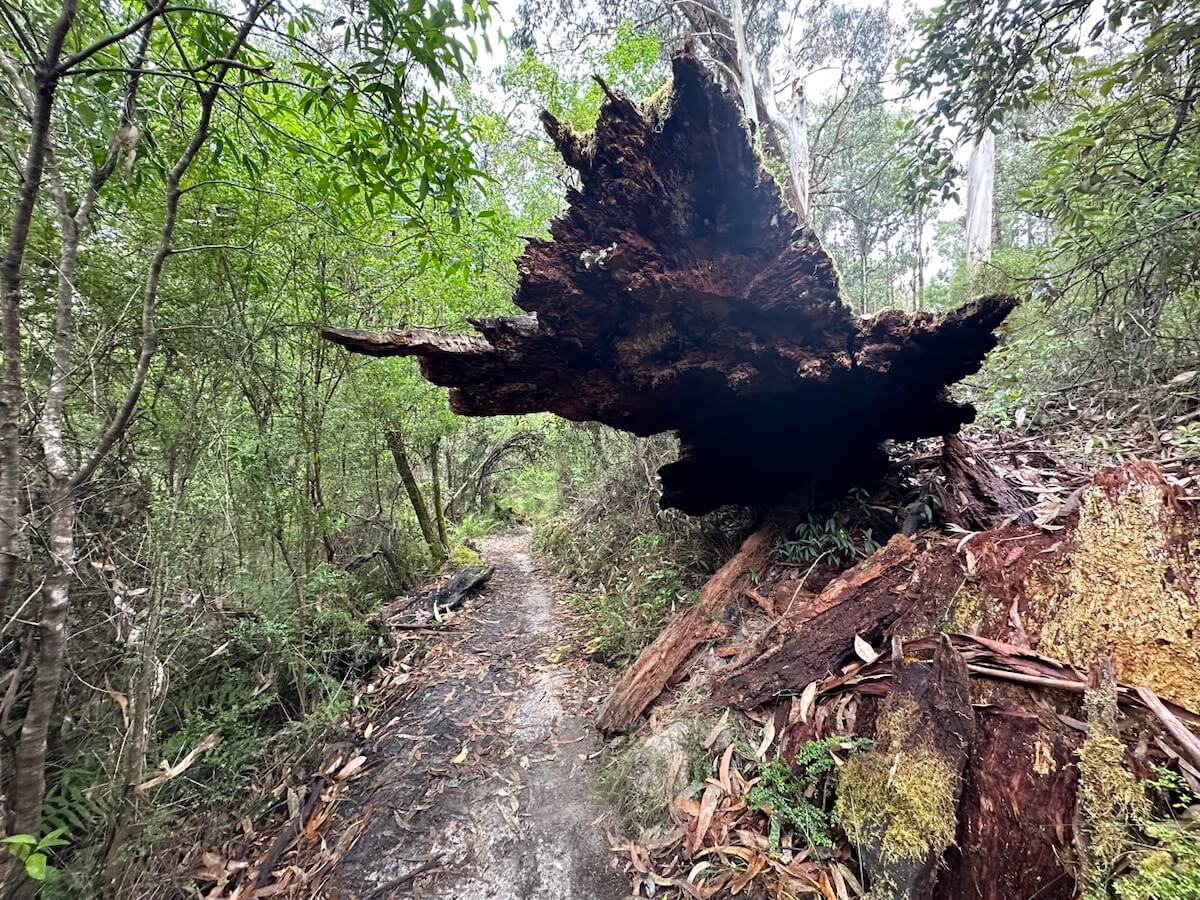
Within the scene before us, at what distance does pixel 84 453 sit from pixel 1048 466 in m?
6.34

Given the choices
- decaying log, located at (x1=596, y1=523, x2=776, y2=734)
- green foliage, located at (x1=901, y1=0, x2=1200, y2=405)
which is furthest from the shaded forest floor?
green foliage, located at (x1=901, y1=0, x2=1200, y2=405)

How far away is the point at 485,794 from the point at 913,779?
7.99 ft

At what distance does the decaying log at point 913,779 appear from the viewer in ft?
4.60

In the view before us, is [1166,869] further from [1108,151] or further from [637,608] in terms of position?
[1108,151]

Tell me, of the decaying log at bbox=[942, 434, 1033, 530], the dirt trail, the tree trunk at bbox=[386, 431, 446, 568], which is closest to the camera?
the dirt trail

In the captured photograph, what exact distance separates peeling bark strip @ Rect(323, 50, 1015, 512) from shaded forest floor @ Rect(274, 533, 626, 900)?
2.46 metres

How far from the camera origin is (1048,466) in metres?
3.29

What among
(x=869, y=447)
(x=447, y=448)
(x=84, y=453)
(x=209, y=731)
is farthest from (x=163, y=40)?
(x=447, y=448)

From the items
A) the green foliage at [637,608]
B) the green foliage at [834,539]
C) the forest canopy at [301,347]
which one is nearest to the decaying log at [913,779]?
the forest canopy at [301,347]

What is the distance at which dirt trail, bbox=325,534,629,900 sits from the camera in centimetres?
223

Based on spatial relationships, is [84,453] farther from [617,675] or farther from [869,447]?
[869,447]

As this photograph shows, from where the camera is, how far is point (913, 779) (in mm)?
1504

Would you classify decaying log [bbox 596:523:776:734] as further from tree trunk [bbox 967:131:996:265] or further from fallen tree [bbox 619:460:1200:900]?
tree trunk [bbox 967:131:996:265]

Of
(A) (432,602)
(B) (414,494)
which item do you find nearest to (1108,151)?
(A) (432,602)
